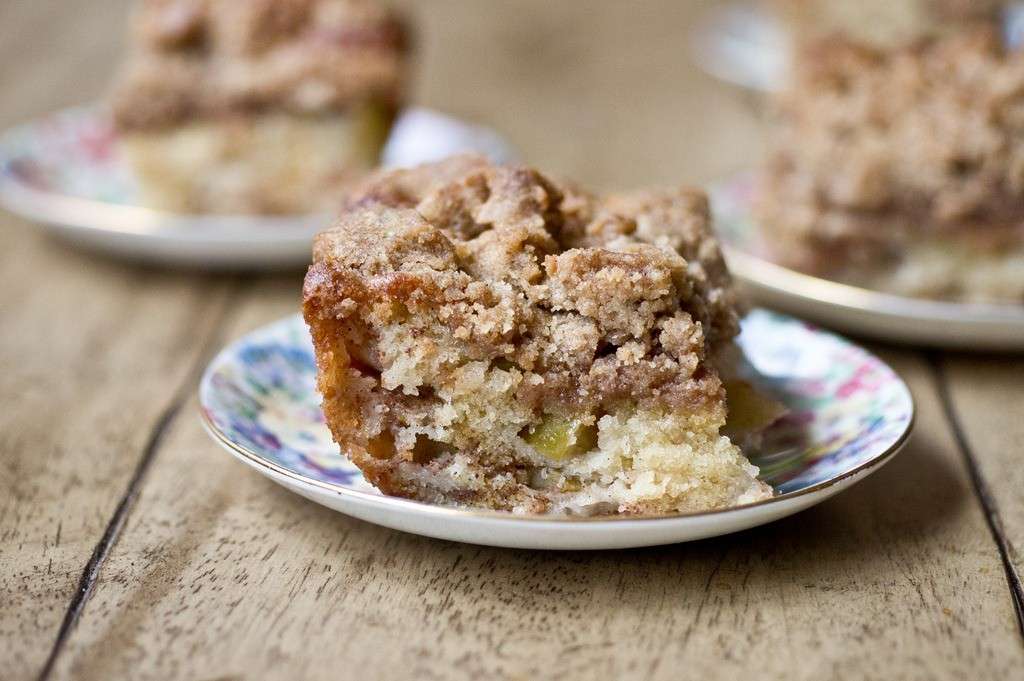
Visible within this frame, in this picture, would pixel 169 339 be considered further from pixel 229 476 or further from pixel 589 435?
pixel 589 435

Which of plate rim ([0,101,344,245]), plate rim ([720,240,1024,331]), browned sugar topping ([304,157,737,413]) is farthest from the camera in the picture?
plate rim ([0,101,344,245])

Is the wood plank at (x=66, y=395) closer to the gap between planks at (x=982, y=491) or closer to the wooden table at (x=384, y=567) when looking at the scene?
the wooden table at (x=384, y=567)

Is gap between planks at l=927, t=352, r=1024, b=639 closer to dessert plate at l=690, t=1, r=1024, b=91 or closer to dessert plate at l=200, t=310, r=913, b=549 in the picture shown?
dessert plate at l=200, t=310, r=913, b=549

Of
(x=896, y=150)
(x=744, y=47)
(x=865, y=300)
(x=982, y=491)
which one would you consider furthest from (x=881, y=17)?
(x=982, y=491)

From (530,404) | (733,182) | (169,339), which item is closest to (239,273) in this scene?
(169,339)

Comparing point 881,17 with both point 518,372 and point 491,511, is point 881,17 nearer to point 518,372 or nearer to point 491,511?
point 518,372

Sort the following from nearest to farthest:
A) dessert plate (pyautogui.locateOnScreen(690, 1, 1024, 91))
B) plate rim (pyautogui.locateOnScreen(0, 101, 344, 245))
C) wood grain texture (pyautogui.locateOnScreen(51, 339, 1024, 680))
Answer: wood grain texture (pyautogui.locateOnScreen(51, 339, 1024, 680))
plate rim (pyautogui.locateOnScreen(0, 101, 344, 245))
dessert plate (pyautogui.locateOnScreen(690, 1, 1024, 91))

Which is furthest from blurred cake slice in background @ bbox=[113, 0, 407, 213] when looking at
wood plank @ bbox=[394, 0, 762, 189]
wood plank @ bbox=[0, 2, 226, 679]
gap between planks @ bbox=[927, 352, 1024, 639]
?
gap between planks @ bbox=[927, 352, 1024, 639]
